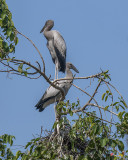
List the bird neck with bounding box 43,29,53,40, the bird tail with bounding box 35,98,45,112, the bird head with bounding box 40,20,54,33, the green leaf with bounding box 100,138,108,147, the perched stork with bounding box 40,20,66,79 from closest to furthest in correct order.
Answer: the green leaf with bounding box 100,138,108,147, the bird tail with bounding box 35,98,45,112, the perched stork with bounding box 40,20,66,79, the bird neck with bounding box 43,29,53,40, the bird head with bounding box 40,20,54,33

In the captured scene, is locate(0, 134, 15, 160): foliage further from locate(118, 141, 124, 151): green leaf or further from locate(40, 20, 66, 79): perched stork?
locate(40, 20, 66, 79): perched stork

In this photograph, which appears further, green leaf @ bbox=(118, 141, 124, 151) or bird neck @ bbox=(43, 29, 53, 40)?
bird neck @ bbox=(43, 29, 53, 40)

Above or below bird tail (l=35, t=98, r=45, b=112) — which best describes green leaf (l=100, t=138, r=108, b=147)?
Result: below

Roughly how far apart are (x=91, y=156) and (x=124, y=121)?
53 cm

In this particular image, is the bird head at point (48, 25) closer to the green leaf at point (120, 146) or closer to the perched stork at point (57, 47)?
the perched stork at point (57, 47)

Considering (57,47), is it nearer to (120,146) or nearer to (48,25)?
(48,25)

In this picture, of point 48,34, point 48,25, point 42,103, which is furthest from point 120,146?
point 48,25

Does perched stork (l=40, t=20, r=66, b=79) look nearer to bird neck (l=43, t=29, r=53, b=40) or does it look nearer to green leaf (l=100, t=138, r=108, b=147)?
bird neck (l=43, t=29, r=53, b=40)

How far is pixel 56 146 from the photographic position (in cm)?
495

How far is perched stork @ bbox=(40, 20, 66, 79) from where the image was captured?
9680 mm

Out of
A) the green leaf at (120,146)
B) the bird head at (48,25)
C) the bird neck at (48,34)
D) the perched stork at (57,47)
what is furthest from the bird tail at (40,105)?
the green leaf at (120,146)

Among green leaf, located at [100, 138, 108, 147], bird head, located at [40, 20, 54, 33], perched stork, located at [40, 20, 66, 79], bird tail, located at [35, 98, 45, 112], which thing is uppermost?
bird head, located at [40, 20, 54, 33]

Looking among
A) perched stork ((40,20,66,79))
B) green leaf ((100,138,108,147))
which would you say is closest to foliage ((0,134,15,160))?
green leaf ((100,138,108,147))

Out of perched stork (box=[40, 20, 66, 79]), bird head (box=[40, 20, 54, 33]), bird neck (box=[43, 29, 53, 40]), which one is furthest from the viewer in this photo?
bird head (box=[40, 20, 54, 33])
